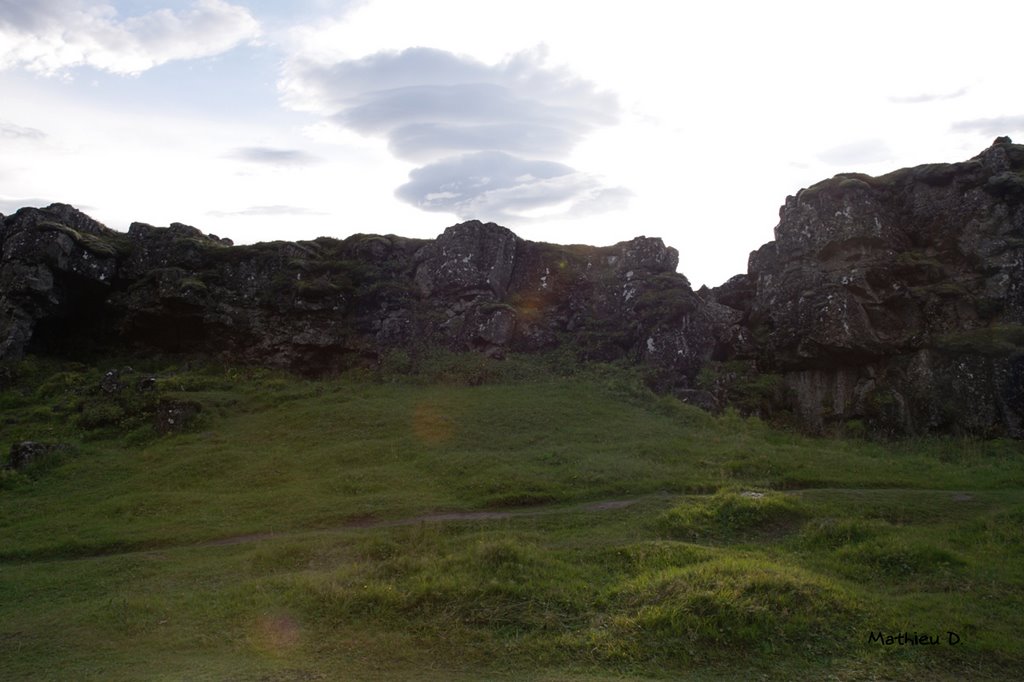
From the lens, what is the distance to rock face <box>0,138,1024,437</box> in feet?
86.9

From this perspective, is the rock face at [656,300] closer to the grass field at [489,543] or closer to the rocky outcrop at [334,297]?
the rocky outcrop at [334,297]

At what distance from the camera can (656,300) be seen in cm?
3306

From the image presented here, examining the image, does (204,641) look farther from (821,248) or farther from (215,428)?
(821,248)

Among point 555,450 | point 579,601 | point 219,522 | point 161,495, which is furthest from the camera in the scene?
point 555,450

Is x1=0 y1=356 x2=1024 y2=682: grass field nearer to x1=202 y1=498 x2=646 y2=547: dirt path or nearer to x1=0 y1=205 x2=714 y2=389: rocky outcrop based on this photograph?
x1=202 y1=498 x2=646 y2=547: dirt path

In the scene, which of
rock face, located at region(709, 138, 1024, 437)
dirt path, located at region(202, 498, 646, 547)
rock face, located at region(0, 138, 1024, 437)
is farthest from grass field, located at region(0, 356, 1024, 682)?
rock face, located at region(0, 138, 1024, 437)

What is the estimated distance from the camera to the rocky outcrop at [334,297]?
3234cm

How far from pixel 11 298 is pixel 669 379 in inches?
1141

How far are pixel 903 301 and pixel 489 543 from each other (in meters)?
22.0

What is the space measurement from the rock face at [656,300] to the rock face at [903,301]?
72mm

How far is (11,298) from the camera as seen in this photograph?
31703 mm

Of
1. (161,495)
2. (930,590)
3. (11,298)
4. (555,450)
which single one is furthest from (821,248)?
(11,298)

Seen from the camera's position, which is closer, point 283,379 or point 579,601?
point 579,601

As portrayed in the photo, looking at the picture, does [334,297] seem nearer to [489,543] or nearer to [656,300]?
[656,300]
